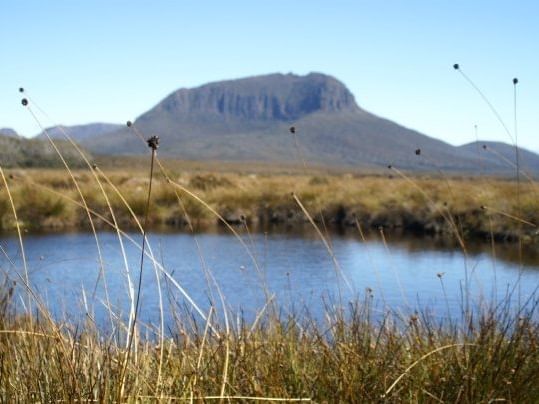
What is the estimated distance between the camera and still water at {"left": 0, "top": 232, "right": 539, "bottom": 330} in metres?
9.28

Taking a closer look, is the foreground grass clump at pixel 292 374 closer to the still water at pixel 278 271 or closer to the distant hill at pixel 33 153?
the still water at pixel 278 271

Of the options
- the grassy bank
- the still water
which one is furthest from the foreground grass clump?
the grassy bank

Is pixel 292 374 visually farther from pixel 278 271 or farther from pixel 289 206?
pixel 289 206

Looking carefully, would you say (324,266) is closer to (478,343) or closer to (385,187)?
(478,343)

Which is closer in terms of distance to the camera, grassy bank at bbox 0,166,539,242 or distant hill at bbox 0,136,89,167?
grassy bank at bbox 0,166,539,242

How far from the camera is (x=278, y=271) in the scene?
550 inches

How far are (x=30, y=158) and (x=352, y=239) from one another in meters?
44.0

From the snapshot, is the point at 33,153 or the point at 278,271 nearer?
the point at 278,271

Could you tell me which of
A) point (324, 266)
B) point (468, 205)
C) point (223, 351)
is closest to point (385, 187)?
point (468, 205)

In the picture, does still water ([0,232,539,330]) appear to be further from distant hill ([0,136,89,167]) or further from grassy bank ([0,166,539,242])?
distant hill ([0,136,89,167])

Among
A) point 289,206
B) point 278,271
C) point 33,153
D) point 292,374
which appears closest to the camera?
point 292,374

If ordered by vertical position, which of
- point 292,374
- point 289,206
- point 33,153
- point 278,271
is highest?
point 33,153

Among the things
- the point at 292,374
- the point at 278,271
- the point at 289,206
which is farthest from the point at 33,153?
the point at 292,374

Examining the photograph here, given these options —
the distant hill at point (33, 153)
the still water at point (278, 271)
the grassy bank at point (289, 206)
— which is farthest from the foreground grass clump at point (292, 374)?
the distant hill at point (33, 153)
